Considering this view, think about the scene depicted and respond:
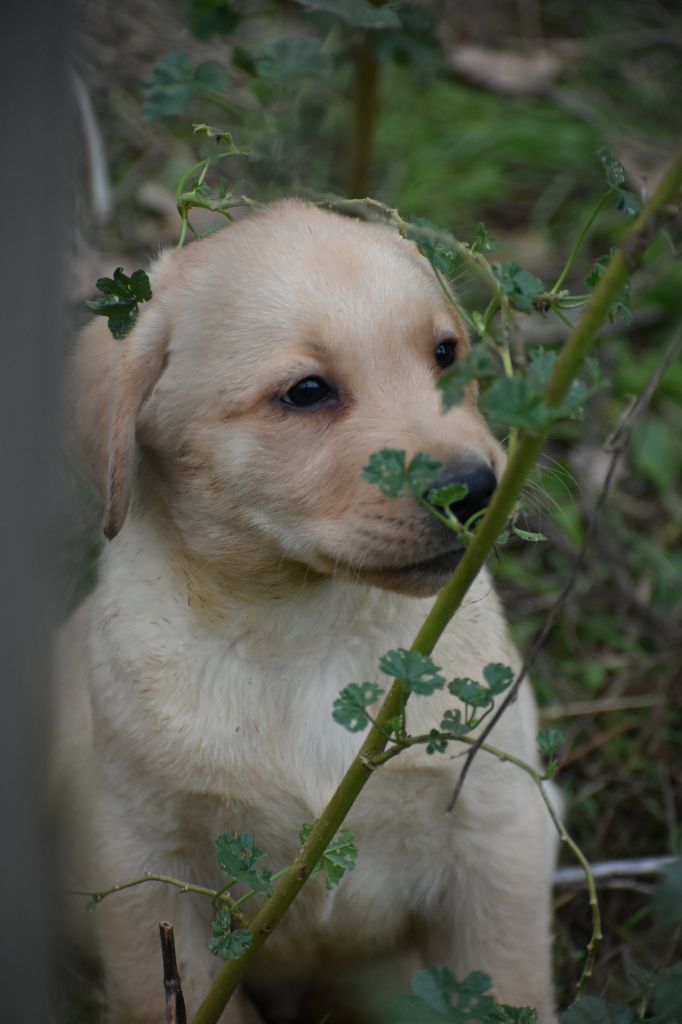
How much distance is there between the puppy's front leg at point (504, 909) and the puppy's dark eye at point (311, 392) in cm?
96

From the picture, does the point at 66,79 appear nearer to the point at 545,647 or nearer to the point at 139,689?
the point at 139,689

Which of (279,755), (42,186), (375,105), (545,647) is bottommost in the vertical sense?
(545,647)

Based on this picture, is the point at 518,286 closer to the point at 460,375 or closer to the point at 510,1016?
the point at 460,375

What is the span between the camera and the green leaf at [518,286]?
1.91 meters

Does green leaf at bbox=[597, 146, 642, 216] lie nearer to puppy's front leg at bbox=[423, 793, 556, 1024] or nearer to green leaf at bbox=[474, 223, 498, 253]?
green leaf at bbox=[474, 223, 498, 253]

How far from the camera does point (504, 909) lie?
9.27 ft

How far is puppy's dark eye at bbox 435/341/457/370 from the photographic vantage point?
2711 millimetres

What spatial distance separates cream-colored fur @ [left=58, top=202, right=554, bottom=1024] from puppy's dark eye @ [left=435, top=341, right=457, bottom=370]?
0.03 m

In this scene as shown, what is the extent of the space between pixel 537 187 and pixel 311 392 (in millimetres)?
3923

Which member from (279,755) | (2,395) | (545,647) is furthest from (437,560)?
(545,647)

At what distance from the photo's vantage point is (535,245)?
18.8ft

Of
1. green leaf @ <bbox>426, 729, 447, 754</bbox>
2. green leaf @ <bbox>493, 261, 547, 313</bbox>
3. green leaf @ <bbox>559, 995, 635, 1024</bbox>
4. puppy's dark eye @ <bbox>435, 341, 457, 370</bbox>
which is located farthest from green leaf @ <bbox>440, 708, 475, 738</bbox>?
puppy's dark eye @ <bbox>435, 341, 457, 370</bbox>

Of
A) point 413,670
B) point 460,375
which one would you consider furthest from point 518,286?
point 413,670

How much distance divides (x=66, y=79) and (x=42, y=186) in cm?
12
